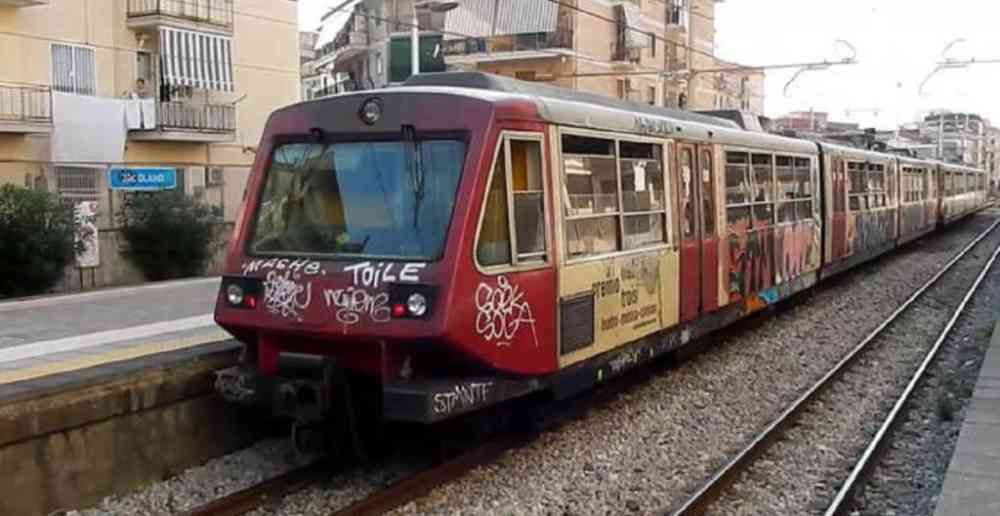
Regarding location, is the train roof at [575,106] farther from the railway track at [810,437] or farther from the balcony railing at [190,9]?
the balcony railing at [190,9]

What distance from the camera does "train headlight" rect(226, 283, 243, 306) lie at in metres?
7.88

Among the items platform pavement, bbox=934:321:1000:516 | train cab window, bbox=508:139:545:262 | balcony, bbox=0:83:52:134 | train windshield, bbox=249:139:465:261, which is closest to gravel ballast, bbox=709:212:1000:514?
platform pavement, bbox=934:321:1000:516

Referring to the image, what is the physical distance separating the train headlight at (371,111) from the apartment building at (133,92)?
10898mm

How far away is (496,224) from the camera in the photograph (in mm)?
7570

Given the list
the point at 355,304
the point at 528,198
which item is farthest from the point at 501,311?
Answer: the point at 355,304

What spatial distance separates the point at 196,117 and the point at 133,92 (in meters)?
1.47

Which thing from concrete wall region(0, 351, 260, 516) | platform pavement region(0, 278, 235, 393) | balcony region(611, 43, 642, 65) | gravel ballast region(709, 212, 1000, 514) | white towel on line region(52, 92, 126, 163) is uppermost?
balcony region(611, 43, 642, 65)

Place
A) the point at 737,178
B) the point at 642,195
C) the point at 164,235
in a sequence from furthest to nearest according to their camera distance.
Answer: the point at 164,235
the point at 737,178
the point at 642,195

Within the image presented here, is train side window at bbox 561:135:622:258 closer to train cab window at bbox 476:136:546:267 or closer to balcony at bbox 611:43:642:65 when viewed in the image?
train cab window at bbox 476:136:546:267

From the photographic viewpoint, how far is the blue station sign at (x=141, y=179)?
61.1ft

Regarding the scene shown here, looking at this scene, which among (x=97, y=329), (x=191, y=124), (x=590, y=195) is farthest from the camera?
(x=191, y=124)

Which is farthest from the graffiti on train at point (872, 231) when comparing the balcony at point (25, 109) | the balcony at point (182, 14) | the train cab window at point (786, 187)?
the balcony at point (25, 109)

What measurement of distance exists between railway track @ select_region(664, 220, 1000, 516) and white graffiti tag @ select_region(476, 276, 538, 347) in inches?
63.2

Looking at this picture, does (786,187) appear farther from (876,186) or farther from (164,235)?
(164,235)
